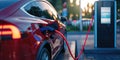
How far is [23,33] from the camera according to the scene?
13.7ft

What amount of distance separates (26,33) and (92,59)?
462 cm

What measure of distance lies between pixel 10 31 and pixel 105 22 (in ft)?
19.9

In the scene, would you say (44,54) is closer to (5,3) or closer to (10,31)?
(5,3)

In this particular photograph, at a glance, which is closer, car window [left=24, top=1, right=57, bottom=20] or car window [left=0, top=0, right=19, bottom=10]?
car window [left=0, top=0, right=19, bottom=10]

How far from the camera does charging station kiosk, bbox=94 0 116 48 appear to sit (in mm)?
9617

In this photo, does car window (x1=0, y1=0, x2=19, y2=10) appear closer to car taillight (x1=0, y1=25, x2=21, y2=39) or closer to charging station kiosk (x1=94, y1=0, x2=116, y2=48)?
car taillight (x1=0, y1=25, x2=21, y2=39)

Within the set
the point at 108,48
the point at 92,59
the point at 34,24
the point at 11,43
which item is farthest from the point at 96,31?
the point at 11,43

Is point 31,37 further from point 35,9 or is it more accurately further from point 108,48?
point 108,48

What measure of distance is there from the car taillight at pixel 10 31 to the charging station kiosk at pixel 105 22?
19.3 feet

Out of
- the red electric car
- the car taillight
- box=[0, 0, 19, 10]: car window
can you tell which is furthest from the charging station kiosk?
the car taillight

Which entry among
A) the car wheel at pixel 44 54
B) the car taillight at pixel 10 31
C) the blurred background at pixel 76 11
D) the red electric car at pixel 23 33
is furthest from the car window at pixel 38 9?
the blurred background at pixel 76 11

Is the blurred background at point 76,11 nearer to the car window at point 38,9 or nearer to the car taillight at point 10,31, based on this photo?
the car window at point 38,9

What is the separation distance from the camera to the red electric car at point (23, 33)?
158 inches

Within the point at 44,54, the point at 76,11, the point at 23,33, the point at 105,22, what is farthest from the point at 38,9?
the point at 76,11
